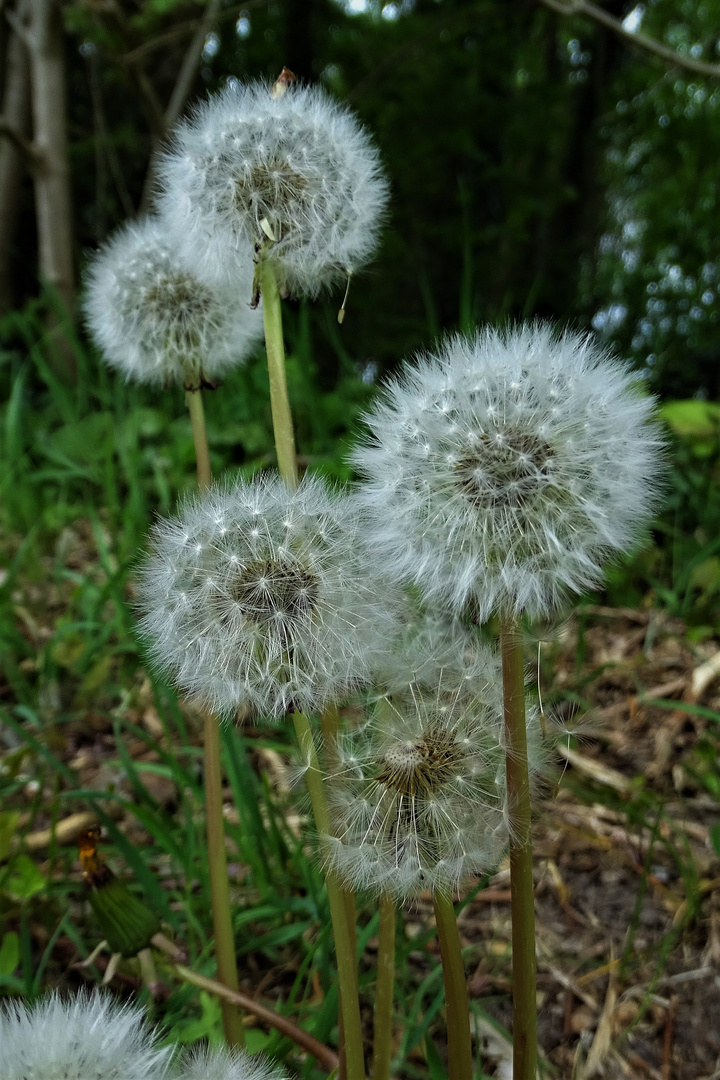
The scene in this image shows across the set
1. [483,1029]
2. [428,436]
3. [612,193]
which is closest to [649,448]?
[428,436]

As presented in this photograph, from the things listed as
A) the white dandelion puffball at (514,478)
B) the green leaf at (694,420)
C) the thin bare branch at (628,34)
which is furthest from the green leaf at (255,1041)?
the thin bare branch at (628,34)

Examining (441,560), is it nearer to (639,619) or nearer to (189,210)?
(189,210)

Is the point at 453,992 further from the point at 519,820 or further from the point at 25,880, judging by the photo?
the point at 25,880

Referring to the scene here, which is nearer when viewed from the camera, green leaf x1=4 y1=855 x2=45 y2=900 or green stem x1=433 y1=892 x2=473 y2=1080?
green stem x1=433 y1=892 x2=473 y2=1080

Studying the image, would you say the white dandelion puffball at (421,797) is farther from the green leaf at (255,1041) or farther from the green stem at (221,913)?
the green leaf at (255,1041)

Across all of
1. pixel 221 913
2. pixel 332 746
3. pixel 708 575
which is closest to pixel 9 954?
pixel 221 913

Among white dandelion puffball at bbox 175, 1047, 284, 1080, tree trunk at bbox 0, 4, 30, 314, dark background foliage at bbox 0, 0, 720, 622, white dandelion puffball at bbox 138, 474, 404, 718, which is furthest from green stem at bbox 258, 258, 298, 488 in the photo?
tree trunk at bbox 0, 4, 30, 314

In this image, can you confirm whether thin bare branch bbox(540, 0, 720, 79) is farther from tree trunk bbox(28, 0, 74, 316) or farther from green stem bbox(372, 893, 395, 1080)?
green stem bbox(372, 893, 395, 1080)
